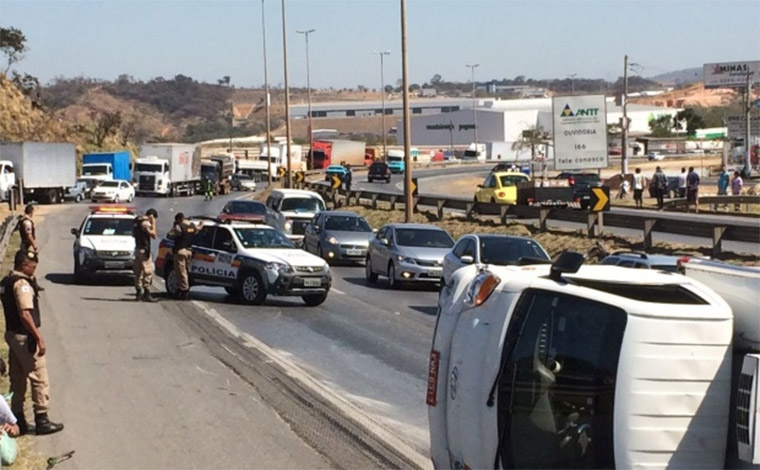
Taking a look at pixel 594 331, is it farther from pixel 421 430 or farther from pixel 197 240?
pixel 197 240

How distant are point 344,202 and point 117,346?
130 feet

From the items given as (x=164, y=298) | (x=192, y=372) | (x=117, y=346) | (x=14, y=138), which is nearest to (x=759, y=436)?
(x=192, y=372)

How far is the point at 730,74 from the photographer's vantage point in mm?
107250

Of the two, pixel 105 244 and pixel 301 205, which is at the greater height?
pixel 301 205

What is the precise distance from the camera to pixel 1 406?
27.9 feet

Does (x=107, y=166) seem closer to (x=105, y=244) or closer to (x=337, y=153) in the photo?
(x=337, y=153)

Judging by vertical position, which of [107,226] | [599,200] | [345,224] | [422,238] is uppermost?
[599,200]

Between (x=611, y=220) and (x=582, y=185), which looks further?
(x=582, y=185)

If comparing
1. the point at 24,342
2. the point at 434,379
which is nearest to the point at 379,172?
the point at 24,342

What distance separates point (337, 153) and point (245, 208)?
7836 centimetres

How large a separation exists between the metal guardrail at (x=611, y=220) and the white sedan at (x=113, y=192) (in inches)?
840

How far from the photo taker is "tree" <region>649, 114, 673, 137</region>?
171875 millimetres

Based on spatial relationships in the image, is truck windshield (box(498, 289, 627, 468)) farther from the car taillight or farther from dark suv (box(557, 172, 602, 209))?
dark suv (box(557, 172, 602, 209))

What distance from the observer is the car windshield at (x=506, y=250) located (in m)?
22.1
